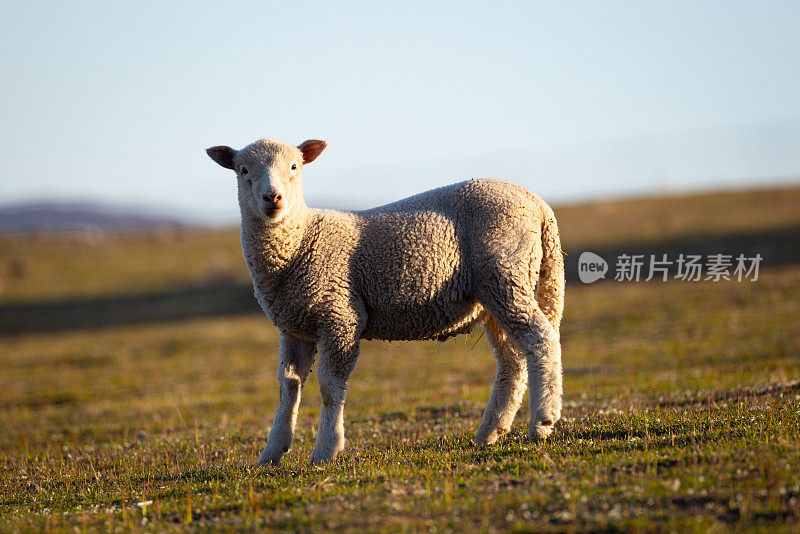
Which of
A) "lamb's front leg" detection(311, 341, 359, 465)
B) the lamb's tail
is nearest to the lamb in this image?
"lamb's front leg" detection(311, 341, 359, 465)

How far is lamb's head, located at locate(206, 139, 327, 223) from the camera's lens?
8.37 m

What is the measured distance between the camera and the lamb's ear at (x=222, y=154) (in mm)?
8930

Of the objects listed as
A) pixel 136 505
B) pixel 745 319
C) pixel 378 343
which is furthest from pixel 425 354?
pixel 136 505

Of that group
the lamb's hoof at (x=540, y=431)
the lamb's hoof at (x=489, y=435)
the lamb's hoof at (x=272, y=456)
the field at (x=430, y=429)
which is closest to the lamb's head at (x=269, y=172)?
the lamb's hoof at (x=272, y=456)

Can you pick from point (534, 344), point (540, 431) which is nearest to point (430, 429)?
point (540, 431)

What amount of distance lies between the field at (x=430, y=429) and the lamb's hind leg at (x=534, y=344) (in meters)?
0.33

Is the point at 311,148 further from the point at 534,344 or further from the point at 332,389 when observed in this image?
the point at 534,344

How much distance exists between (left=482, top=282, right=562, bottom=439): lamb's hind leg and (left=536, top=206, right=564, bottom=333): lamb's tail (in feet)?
2.00

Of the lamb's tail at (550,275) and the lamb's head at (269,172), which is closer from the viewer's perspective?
the lamb's head at (269,172)

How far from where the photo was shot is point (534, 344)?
8648 mm

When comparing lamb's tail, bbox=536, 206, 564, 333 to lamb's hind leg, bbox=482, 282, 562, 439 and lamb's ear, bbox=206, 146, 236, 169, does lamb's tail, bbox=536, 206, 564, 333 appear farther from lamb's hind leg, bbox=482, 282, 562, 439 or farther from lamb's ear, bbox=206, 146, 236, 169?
lamb's ear, bbox=206, 146, 236, 169

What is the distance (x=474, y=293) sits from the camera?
29.3ft

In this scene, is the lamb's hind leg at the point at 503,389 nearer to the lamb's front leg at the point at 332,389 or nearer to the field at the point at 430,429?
the field at the point at 430,429

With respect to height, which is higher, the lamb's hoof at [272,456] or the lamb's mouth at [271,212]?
the lamb's mouth at [271,212]
